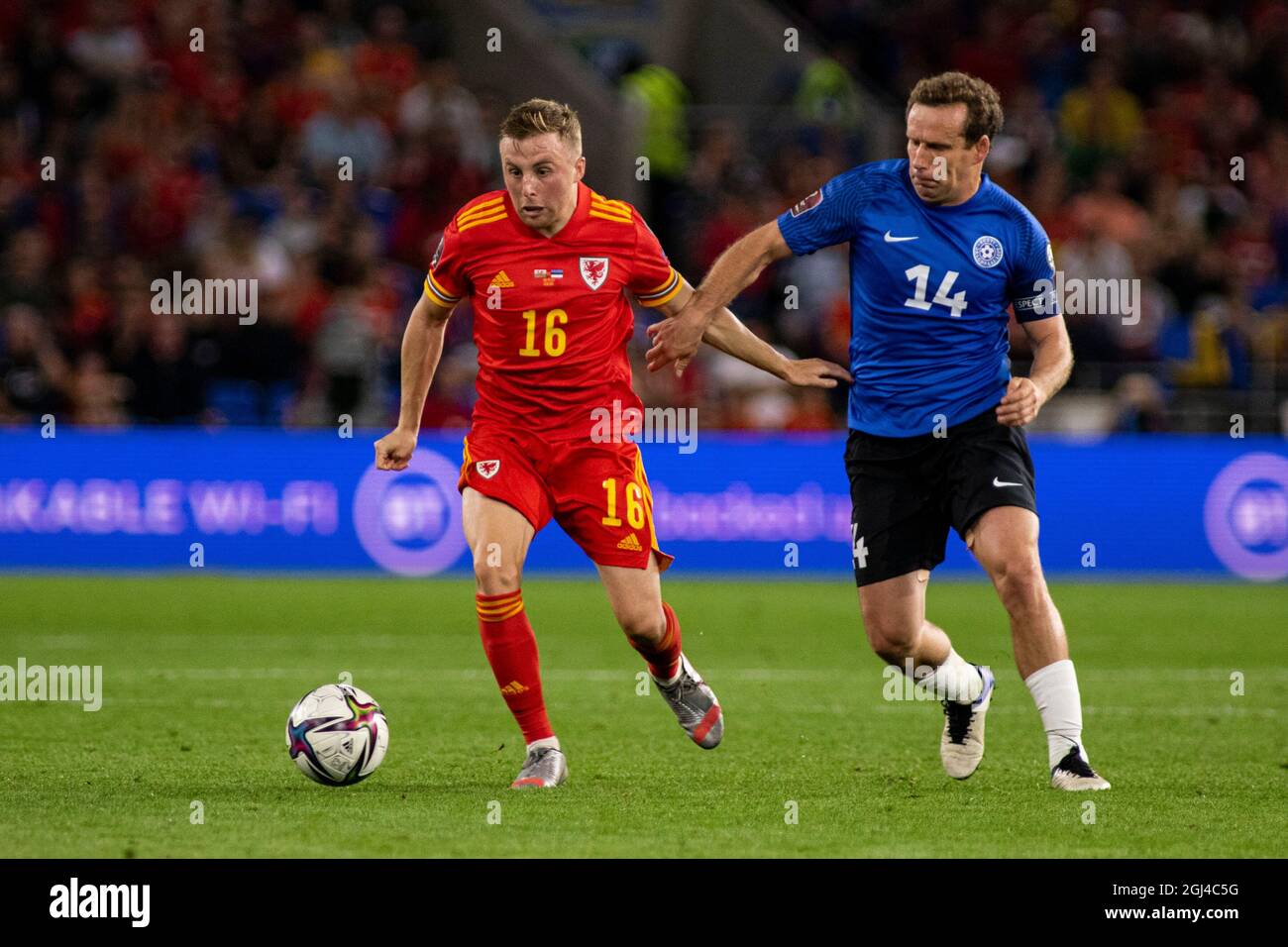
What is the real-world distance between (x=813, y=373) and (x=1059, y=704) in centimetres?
146

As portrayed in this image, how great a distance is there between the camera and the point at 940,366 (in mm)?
7023

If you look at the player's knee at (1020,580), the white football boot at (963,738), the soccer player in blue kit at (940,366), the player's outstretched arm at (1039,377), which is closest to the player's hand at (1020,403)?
the player's outstretched arm at (1039,377)

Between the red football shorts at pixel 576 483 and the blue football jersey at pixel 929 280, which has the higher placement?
the blue football jersey at pixel 929 280

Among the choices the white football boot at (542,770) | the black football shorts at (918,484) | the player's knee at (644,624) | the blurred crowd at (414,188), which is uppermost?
the blurred crowd at (414,188)

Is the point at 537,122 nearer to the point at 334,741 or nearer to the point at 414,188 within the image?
the point at 334,741

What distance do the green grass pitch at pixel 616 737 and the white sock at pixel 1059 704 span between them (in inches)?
8.2

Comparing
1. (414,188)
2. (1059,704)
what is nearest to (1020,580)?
(1059,704)

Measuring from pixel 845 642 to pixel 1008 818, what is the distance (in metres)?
5.98

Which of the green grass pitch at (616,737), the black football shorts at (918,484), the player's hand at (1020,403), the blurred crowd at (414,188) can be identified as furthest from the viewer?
the blurred crowd at (414,188)

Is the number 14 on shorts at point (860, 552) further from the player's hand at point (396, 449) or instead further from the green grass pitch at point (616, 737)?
the player's hand at point (396, 449)

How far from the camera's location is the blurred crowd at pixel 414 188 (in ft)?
55.0

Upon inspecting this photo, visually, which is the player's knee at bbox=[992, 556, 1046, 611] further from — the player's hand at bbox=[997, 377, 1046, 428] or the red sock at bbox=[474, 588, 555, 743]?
the red sock at bbox=[474, 588, 555, 743]

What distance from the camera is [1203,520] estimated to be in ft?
53.1
